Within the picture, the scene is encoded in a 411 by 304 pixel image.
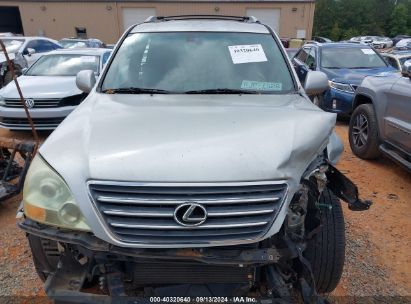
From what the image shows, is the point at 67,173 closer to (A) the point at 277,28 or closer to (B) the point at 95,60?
(B) the point at 95,60

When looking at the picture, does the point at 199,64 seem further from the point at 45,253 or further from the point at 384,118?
the point at 384,118

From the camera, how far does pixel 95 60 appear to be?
24.8 feet

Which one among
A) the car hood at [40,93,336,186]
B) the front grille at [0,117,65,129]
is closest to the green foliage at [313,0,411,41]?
the front grille at [0,117,65,129]

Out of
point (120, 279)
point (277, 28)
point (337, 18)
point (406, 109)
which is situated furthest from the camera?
point (337, 18)

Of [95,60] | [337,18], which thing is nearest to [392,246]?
[95,60]

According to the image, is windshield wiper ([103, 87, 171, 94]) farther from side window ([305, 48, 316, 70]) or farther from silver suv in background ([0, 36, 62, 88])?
silver suv in background ([0, 36, 62, 88])

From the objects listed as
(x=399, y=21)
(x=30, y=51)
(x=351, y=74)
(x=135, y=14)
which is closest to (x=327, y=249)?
(x=351, y=74)

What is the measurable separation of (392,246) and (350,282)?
2.35ft

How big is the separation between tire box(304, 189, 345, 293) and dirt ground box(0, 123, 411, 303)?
0.38 m

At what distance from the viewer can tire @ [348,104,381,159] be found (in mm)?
5051

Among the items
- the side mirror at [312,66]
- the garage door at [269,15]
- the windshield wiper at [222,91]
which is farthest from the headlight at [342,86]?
the garage door at [269,15]

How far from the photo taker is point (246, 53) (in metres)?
3.24

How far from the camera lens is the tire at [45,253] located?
87.6 inches

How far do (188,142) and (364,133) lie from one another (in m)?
4.02
